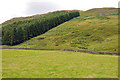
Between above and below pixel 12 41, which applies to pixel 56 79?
above

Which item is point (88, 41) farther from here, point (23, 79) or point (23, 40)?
point (23, 79)

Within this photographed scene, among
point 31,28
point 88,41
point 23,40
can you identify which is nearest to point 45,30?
point 31,28

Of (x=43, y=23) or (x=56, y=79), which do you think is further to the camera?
(x=43, y=23)

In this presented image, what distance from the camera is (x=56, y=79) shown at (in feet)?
60.9

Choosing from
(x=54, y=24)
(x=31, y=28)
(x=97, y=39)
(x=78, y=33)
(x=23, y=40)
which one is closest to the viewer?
(x=97, y=39)

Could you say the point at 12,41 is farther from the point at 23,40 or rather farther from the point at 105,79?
the point at 105,79

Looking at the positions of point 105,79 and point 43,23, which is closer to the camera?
point 105,79

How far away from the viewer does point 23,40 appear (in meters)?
138

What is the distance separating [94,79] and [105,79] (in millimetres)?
1695

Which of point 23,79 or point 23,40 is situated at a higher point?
point 23,79

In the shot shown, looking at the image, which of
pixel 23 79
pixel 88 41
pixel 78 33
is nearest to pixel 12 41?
pixel 78 33

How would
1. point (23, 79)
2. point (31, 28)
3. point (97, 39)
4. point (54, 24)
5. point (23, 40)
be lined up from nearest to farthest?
point (23, 79), point (97, 39), point (23, 40), point (31, 28), point (54, 24)

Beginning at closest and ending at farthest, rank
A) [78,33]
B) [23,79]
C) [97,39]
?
[23,79] < [97,39] < [78,33]

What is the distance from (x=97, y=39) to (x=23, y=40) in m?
78.1
